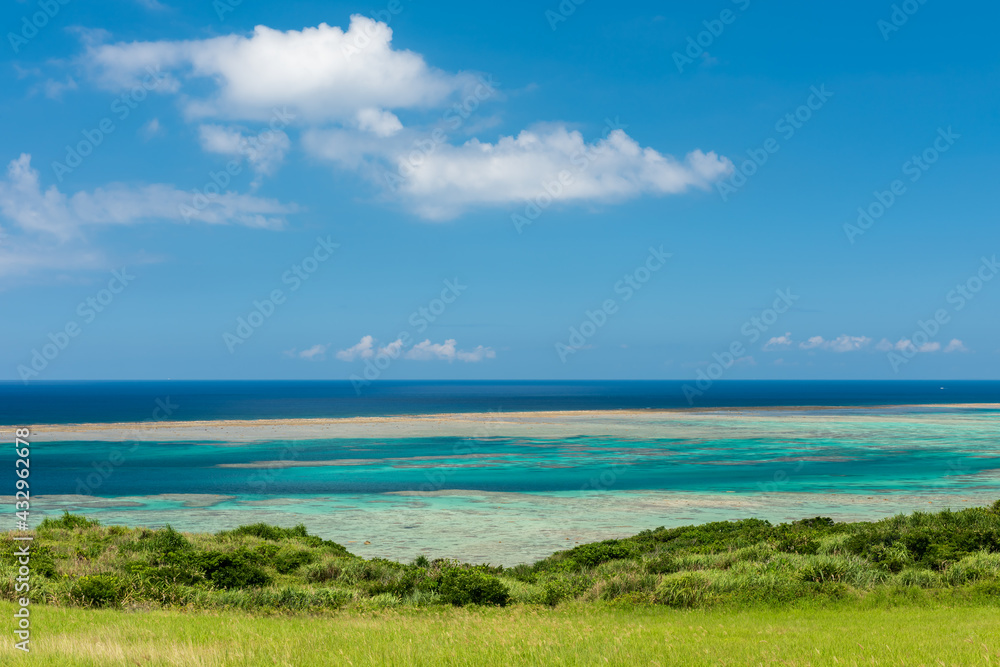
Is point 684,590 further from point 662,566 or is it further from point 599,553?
point 599,553

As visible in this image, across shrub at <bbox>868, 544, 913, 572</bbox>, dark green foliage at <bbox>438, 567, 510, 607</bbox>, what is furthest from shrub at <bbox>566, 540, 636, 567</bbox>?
shrub at <bbox>868, 544, 913, 572</bbox>

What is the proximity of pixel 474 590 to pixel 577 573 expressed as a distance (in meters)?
4.04

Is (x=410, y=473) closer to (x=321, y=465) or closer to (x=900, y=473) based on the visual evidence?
(x=321, y=465)

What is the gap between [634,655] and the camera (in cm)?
879

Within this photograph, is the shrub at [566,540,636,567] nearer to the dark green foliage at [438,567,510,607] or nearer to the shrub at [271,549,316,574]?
the dark green foliage at [438,567,510,607]

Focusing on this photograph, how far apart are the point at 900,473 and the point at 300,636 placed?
43.1 metres

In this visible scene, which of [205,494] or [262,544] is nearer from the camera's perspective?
[262,544]

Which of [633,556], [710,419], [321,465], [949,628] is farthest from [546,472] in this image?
[710,419]

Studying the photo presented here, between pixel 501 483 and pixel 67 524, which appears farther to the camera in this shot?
pixel 501 483

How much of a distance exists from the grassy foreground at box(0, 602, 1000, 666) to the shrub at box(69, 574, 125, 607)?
1452 millimetres

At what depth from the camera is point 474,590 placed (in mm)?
15383

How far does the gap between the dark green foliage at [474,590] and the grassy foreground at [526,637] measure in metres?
1.09

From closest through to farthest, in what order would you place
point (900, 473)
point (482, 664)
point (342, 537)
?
point (482, 664), point (342, 537), point (900, 473)

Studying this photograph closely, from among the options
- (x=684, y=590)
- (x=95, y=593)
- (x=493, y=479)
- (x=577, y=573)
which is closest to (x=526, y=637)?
(x=684, y=590)
